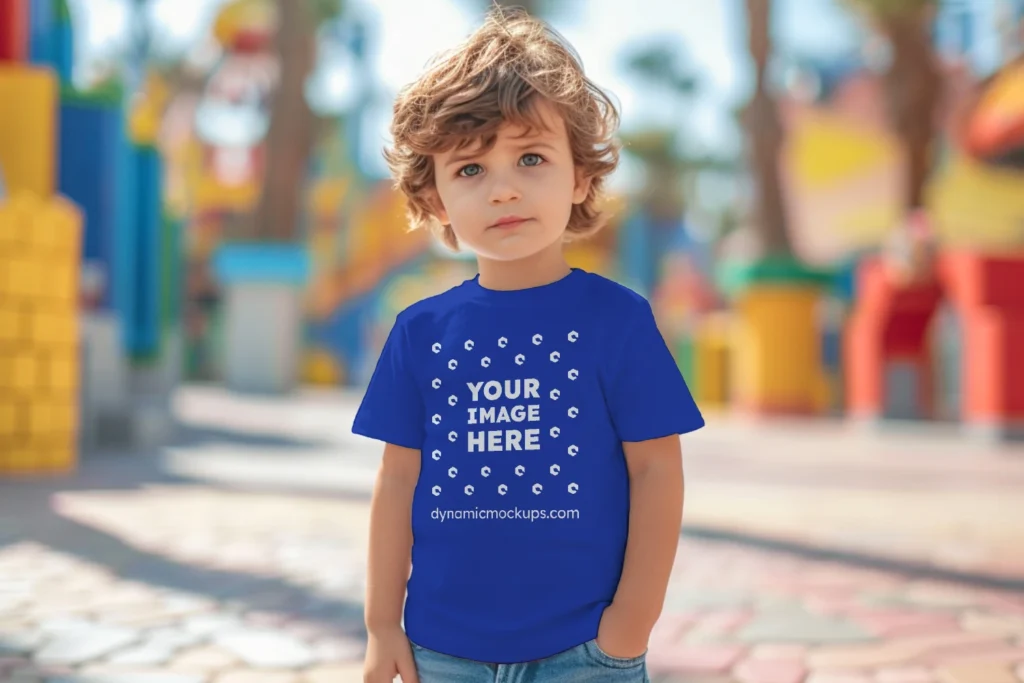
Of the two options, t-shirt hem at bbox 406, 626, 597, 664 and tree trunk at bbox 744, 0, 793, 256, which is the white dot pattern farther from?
tree trunk at bbox 744, 0, 793, 256

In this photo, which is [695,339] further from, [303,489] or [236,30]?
[303,489]

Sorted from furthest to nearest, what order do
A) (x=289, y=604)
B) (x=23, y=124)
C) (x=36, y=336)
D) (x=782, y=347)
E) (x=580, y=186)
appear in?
(x=782, y=347) < (x=23, y=124) < (x=36, y=336) < (x=289, y=604) < (x=580, y=186)

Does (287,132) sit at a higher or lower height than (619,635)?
higher

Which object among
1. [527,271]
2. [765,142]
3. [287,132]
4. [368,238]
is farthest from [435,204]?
[368,238]

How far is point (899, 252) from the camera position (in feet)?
46.3

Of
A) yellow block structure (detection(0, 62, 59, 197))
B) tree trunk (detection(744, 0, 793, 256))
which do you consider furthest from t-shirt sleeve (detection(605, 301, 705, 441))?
tree trunk (detection(744, 0, 793, 256))

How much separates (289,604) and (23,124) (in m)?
5.40

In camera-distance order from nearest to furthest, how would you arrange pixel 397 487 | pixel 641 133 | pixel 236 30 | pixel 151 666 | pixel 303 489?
pixel 397 487 < pixel 151 666 < pixel 303 489 < pixel 236 30 < pixel 641 133

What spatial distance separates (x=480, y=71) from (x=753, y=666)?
72.7 inches

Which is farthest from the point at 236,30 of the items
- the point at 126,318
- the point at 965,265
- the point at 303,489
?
the point at 303,489

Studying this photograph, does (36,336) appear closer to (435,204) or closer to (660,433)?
(435,204)

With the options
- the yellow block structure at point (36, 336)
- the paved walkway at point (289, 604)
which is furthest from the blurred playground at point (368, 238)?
the paved walkway at point (289, 604)

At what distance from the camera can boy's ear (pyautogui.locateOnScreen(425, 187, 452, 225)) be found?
1.67 meters

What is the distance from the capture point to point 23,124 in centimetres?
732
